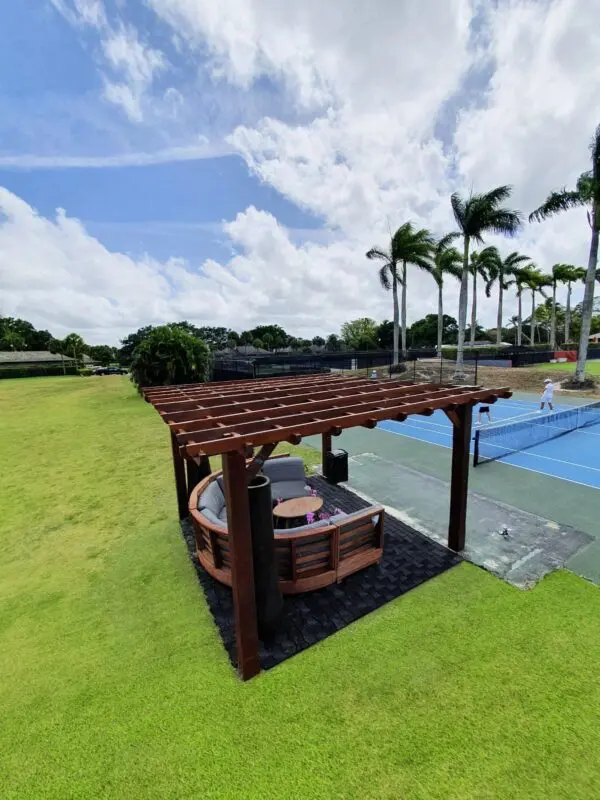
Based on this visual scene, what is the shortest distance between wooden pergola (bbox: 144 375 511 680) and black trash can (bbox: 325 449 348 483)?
8.67 ft

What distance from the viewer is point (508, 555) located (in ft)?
20.1

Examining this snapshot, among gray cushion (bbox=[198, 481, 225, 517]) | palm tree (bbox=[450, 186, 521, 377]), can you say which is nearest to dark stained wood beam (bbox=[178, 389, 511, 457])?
gray cushion (bbox=[198, 481, 225, 517])

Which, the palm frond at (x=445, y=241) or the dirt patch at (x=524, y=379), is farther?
the palm frond at (x=445, y=241)

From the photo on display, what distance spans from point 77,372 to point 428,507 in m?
75.0

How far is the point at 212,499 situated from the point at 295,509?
4.97 feet

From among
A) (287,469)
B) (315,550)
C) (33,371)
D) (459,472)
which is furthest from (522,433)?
(33,371)

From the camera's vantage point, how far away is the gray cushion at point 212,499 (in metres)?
6.35

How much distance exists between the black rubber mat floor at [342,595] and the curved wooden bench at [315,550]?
0.17 m

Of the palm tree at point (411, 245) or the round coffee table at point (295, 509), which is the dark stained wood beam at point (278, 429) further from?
the palm tree at point (411, 245)

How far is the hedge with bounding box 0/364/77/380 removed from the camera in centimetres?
6238

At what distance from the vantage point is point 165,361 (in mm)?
25688

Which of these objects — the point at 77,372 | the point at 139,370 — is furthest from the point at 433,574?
the point at 77,372

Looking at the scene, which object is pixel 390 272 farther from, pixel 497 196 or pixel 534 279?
pixel 534 279

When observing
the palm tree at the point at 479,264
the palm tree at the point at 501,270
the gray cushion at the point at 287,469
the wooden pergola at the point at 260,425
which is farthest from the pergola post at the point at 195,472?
the palm tree at the point at 501,270
